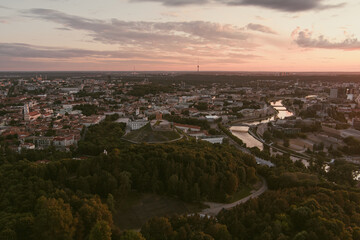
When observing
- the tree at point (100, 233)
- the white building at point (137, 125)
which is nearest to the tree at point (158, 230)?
the tree at point (100, 233)

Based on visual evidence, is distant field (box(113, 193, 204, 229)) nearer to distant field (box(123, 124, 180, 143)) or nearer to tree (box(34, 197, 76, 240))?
tree (box(34, 197, 76, 240))

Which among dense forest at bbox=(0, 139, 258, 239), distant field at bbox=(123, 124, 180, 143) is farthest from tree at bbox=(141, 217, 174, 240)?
distant field at bbox=(123, 124, 180, 143)

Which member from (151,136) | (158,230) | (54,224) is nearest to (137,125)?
(151,136)

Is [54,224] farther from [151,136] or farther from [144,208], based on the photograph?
[151,136]

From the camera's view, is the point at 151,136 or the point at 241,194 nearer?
the point at 241,194

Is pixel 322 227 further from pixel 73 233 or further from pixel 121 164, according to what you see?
pixel 121 164

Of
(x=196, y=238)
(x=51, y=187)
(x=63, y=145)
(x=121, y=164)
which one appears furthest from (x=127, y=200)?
(x=63, y=145)
